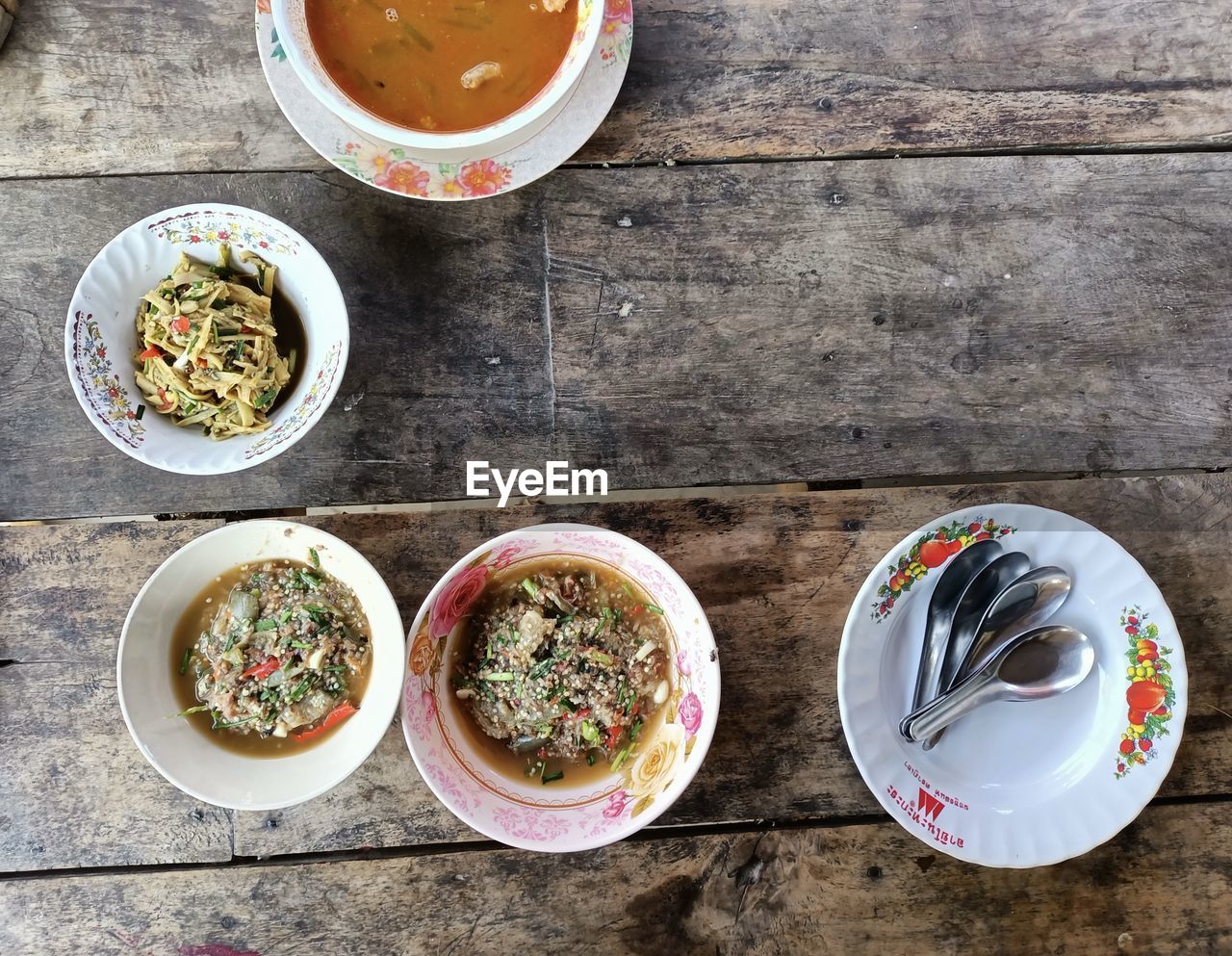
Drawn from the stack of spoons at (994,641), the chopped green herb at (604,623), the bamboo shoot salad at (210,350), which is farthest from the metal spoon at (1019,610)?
the bamboo shoot salad at (210,350)

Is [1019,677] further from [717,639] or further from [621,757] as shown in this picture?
[621,757]

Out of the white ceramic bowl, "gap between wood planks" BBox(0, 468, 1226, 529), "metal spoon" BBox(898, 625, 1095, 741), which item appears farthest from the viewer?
"gap between wood planks" BBox(0, 468, 1226, 529)

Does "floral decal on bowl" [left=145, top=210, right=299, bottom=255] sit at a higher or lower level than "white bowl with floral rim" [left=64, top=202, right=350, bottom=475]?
higher

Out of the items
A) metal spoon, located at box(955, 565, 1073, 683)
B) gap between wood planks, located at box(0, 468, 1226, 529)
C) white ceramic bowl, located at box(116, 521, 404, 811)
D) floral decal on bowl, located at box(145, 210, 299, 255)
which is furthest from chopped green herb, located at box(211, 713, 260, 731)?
metal spoon, located at box(955, 565, 1073, 683)

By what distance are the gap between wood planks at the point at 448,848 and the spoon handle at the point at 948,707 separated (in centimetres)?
22

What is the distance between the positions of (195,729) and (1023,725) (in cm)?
133

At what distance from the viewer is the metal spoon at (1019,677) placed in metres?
1.36

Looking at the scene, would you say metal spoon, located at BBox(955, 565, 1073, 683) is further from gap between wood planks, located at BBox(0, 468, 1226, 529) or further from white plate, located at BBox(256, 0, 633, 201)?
white plate, located at BBox(256, 0, 633, 201)

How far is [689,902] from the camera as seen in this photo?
1469 millimetres

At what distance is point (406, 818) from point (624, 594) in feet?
1.73

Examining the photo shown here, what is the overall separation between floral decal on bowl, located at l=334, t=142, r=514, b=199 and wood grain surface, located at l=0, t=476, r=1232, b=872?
523 millimetres

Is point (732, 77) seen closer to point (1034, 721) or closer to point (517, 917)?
point (1034, 721)

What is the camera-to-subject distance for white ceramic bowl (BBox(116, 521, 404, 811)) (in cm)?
126

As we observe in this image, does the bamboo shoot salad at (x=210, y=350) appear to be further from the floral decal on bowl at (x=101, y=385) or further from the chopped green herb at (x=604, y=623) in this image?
the chopped green herb at (x=604, y=623)
